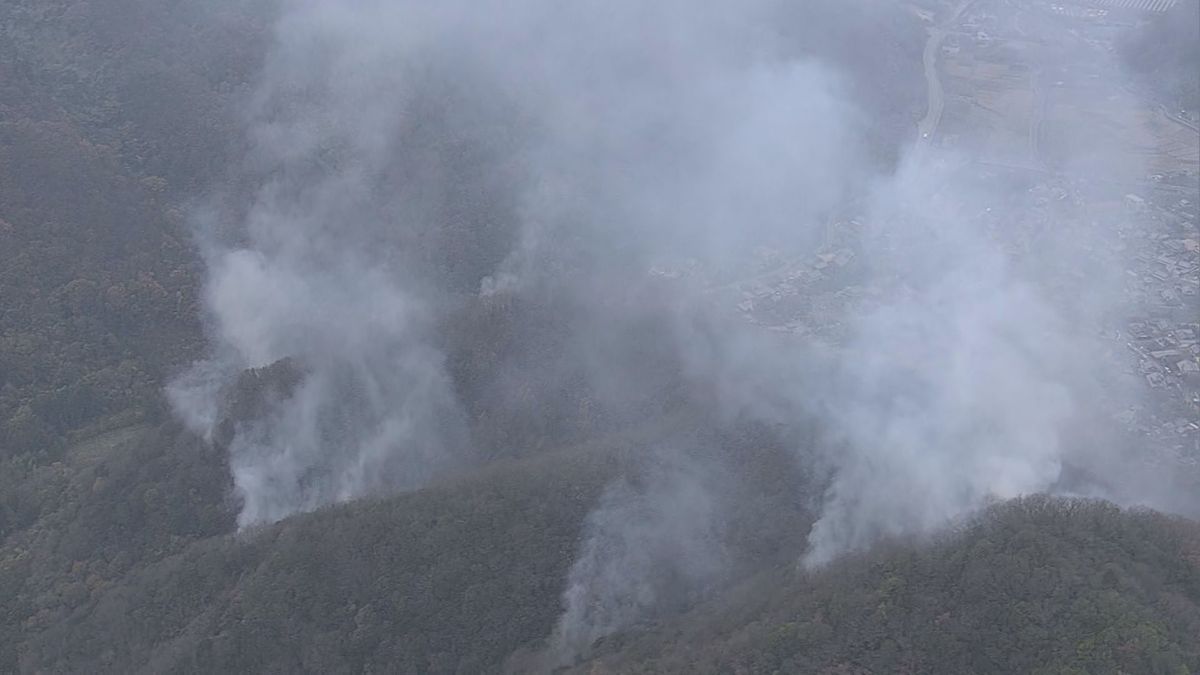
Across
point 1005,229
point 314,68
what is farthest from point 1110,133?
point 314,68

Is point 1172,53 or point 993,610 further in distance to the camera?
point 1172,53

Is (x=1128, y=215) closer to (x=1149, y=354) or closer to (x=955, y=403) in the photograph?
(x=1149, y=354)

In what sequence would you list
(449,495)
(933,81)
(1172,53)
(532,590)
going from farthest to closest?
(1172,53)
(933,81)
(449,495)
(532,590)

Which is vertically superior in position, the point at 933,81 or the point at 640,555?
the point at 933,81

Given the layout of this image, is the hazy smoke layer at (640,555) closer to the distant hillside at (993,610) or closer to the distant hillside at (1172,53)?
the distant hillside at (993,610)

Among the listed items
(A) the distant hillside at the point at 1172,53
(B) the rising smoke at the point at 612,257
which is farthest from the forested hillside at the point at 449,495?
(A) the distant hillside at the point at 1172,53

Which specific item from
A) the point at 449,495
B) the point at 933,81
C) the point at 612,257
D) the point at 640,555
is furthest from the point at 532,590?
the point at 933,81

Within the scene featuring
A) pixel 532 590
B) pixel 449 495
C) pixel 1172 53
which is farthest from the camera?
pixel 1172 53

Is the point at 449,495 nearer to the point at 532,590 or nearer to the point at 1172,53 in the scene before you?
the point at 532,590

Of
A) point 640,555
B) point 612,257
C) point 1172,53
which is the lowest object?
point 640,555
